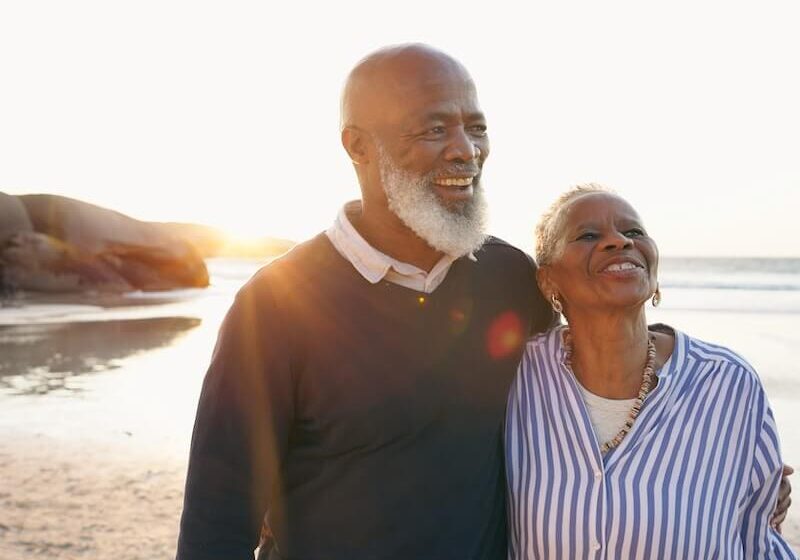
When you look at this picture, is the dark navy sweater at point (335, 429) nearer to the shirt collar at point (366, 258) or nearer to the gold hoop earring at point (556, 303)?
the shirt collar at point (366, 258)

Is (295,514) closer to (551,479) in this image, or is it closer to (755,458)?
(551,479)

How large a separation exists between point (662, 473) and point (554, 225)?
3.15ft

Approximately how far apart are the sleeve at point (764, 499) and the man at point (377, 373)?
0.83m

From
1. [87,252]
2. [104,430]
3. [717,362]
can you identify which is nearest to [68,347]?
[104,430]

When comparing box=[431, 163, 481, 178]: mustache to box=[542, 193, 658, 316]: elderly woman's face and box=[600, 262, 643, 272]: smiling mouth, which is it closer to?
box=[542, 193, 658, 316]: elderly woman's face

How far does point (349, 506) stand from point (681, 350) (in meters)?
1.26

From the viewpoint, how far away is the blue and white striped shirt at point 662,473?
236cm

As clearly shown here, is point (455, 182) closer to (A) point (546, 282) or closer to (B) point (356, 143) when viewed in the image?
(B) point (356, 143)

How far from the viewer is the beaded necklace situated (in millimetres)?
2521

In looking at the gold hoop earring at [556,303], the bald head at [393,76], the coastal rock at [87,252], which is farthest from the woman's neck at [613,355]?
the coastal rock at [87,252]

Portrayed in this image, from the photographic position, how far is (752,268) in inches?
1855

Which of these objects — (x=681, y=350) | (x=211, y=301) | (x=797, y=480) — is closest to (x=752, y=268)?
(x=211, y=301)

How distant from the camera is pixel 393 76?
259cm

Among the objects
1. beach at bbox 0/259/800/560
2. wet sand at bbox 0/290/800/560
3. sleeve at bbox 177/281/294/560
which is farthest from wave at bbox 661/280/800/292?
sleeve at bbox 177/281/294/560
